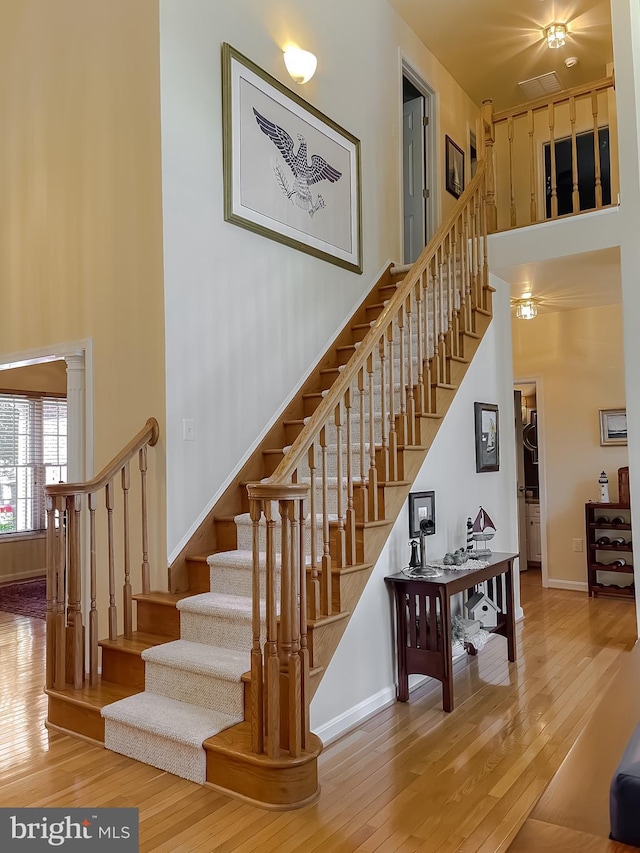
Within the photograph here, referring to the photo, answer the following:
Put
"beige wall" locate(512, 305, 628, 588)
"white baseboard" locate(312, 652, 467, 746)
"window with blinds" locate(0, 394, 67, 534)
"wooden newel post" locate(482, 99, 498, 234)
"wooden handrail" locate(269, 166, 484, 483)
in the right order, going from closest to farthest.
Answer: "wooden handrail" locate(269, 166, 484, 483) < "white baseboard" locate(312, 652, 467, 746) < "wooden newel post" locate(482, 99, 498, 234) < "beige wall" locate(512, 305, 628, 588) < "window with blinds" locate(0, 394, 67, 534)

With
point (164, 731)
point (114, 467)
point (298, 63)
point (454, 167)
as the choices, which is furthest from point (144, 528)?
point (454, 167)

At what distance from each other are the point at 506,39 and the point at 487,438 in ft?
13.8

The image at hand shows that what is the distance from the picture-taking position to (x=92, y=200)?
408cm

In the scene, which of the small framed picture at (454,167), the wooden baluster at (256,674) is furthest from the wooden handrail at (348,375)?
the small framed picture at (454,167)

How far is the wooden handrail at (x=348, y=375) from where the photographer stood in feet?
8.69

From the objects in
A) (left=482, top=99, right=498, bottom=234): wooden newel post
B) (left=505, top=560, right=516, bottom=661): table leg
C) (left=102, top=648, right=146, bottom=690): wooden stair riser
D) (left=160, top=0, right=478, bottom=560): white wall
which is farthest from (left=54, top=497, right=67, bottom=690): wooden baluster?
(left=482, top=99, right=498, bottom=234): wooden newel post

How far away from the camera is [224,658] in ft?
9.96

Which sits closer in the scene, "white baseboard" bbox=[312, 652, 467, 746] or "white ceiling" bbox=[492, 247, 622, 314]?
"white baseboard" bbox=[312, 652, 467, 746]

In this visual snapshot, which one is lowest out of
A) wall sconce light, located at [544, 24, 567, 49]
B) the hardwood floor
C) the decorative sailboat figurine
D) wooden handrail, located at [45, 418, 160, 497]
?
the hardwood floor

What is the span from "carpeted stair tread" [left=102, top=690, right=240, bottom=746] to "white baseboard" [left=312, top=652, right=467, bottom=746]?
0.44 metres

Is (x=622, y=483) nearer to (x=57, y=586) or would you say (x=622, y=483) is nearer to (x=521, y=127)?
(x=521, y=127)

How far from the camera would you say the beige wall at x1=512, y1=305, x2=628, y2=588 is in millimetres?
6203

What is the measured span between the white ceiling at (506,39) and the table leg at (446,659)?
5.28 m

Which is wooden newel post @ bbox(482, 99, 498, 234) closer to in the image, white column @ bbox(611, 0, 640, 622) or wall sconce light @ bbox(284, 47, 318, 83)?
white column @ bbox(611, 0, 640, 622)
